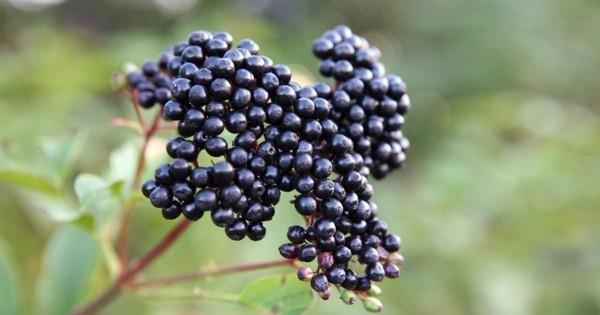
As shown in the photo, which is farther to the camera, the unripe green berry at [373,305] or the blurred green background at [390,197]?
the blurred green background at [390,197]

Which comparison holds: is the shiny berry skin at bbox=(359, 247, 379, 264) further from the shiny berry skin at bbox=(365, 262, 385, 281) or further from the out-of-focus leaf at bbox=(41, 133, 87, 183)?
the out-of-focus leaf at bbox=(41, 133, 87, 183)

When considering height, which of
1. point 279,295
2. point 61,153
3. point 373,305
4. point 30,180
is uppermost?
point 373,305

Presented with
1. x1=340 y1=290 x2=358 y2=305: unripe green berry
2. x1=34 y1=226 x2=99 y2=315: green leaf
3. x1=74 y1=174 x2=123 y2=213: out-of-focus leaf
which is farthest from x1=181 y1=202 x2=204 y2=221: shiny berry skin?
x1=34 y1=226 x2=99 y2=315: green leaf

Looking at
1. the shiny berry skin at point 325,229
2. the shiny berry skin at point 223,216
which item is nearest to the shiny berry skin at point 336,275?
the shiny berry skin at point 325,229

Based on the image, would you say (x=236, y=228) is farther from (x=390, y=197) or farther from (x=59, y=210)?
(x=390, y=197)

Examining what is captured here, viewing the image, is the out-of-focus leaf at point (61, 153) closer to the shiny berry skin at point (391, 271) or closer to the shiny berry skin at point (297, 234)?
the shiny berry skin at point (297, 234)

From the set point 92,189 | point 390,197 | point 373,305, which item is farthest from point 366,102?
point 390,197
